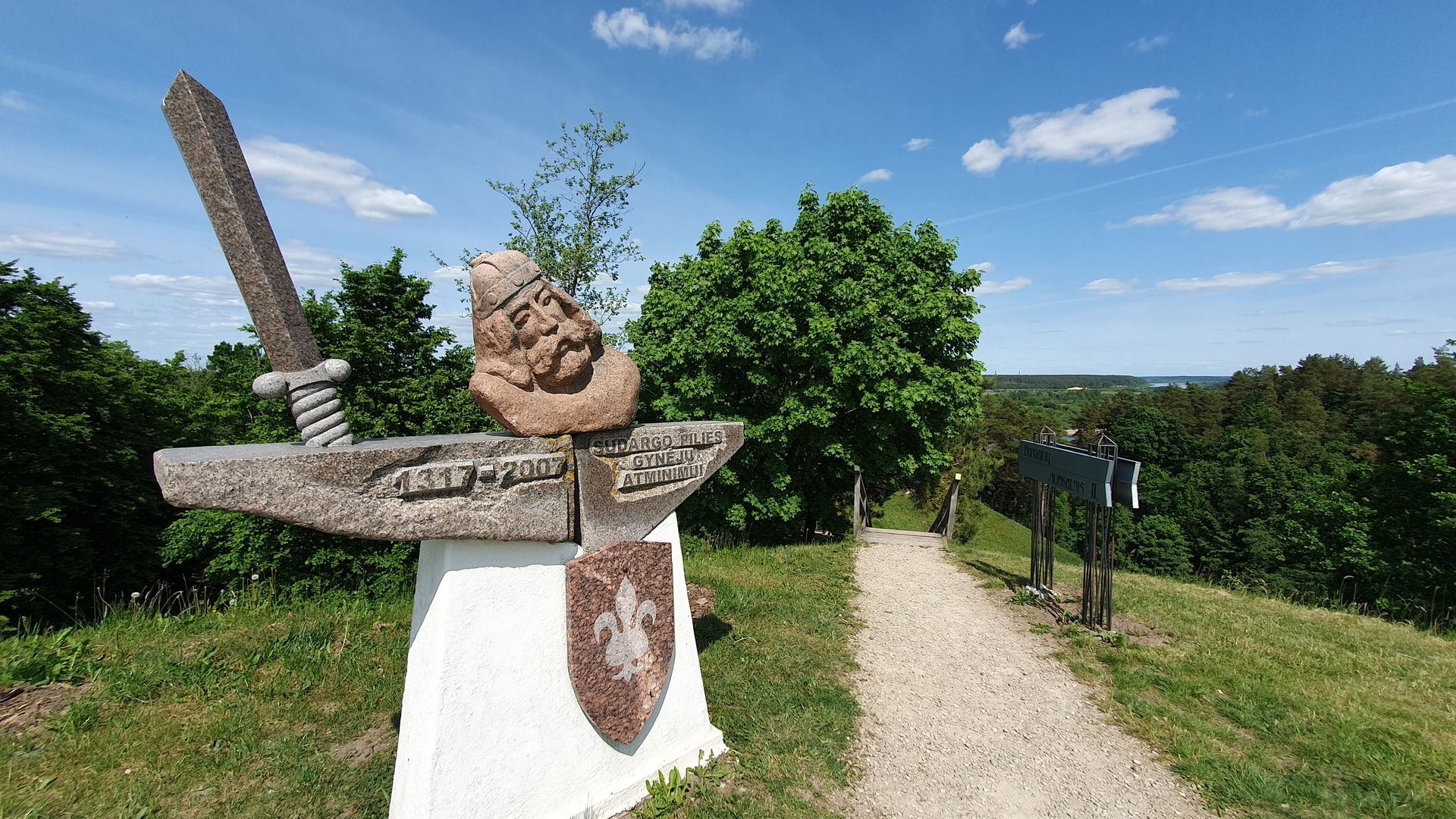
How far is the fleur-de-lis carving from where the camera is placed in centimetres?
339

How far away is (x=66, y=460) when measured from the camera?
33.8 ft

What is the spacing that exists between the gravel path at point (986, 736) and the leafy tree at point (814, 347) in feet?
14.3

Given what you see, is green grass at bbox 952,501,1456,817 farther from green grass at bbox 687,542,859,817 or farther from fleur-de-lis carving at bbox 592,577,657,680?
fleur-de-lis carving at bbox 592,577,657,680

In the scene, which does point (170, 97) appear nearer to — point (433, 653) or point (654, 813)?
point (433, 653)

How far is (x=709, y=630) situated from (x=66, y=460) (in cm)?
1266

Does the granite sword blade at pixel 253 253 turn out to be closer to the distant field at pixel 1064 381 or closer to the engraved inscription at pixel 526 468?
the engraved inscription at pixel 526 468

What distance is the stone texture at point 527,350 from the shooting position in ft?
10.4

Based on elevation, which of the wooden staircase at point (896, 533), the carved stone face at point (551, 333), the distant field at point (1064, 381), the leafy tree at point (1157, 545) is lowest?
the leafy tree at point (1157, 545)

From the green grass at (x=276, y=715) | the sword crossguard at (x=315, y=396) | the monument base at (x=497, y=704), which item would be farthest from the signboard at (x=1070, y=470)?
the sword crossguard at (x=315, y=396)

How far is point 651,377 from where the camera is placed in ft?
38.7

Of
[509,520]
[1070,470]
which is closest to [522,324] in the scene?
[509,520]


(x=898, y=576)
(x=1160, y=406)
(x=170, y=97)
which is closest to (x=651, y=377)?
(x=898, y=576)

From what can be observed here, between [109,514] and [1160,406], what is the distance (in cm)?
4833

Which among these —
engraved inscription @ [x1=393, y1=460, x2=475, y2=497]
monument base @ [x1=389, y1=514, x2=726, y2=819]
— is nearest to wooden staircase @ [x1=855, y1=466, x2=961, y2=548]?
monument base @ [x1=389, y1=514, x2=726, y2=819]
